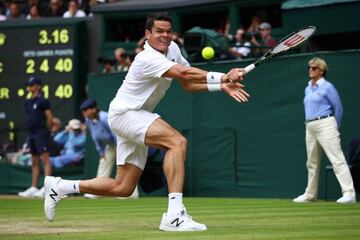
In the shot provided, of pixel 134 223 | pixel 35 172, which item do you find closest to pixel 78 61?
pixel 35 172

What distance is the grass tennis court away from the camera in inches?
339

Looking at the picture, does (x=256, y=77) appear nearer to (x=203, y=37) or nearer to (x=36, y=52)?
(x=203, y=37)

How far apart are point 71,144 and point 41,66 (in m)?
1.62

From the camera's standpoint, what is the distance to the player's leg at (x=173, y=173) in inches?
354

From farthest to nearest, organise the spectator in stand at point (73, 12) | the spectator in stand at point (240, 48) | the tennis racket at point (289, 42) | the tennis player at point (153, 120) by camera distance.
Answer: the spectator in stand at point (73, 12), the spectator in stand at point (240, 48), the tennis racket at point (289, 42), the tennis player at point (153, 120)

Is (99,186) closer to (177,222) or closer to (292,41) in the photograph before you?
(177,222)

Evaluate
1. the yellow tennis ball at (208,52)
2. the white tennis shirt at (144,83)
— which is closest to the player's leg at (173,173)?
the white tennis shirt at (144,83)

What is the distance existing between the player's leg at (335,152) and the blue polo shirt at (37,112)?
608 cm

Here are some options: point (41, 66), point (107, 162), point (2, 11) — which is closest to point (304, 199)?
point (107, 162)

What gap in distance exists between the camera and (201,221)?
1030 centimetres

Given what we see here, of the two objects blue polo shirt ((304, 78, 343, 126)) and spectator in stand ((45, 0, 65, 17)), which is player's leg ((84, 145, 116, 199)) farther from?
spectator in stand ((45, 0, 65, 17))

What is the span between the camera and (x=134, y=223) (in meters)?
10.1

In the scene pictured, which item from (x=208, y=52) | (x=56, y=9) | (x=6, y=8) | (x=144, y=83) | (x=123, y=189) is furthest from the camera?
(x=6, y=8)

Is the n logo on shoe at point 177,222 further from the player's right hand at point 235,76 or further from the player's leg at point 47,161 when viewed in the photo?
the player's leg at point 47,161
